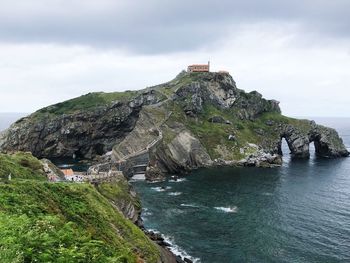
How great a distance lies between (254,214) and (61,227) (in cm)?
7203

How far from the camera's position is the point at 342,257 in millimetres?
72688

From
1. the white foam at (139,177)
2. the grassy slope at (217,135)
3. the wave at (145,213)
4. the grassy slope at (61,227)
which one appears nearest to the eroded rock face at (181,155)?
the grassy slope at (217,135)

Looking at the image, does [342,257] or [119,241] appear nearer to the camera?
[119,241]

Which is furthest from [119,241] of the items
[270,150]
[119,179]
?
[270,150]

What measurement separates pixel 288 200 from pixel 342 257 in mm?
40866

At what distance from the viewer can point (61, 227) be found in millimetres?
35938

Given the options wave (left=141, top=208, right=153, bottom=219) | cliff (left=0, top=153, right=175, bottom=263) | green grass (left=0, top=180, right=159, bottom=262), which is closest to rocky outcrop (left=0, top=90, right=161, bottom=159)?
wave (left=141, top=208, right=153, bottom=219)

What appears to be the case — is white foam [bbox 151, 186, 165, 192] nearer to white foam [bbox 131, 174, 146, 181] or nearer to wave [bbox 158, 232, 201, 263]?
white foam [bbox 131, 174, 146, 181]

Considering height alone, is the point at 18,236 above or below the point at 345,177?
above

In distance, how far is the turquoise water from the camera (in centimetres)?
7594

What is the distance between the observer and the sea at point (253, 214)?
75.8 meters

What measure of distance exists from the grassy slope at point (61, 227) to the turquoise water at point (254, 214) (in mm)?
22255

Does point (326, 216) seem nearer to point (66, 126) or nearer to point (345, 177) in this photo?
point (345, 177)

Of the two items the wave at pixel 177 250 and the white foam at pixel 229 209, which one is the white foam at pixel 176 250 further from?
the white foam at pixel 229 209
